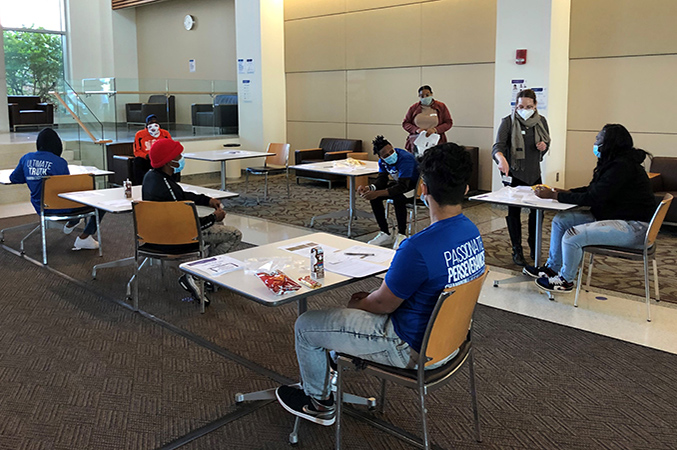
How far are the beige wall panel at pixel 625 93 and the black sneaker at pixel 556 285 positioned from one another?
4113 mm

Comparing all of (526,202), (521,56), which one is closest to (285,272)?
(526,202)

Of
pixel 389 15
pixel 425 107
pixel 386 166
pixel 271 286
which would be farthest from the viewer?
pixel 389 15

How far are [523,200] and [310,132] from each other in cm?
775

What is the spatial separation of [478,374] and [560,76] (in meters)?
5.82

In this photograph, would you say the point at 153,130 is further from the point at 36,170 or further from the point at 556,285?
the point at 556,285

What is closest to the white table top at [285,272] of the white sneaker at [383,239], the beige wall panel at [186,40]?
the white sneaker at [383,239]

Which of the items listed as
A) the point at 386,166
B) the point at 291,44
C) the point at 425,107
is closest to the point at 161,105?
the point at 291,44

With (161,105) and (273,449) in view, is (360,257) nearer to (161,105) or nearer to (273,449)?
(273,449)

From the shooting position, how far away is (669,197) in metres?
4.22

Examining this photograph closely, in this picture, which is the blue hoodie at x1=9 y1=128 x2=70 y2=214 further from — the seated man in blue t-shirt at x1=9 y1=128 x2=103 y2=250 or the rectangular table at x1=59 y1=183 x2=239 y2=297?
the rectangular table at x1=59 y1=183 x2=239 y2=297

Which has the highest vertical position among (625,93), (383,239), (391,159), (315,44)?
(315,44)

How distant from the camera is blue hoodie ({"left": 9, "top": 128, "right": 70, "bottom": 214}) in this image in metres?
5.94

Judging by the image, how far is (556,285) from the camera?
468 centimetres

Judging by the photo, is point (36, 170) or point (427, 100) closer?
point (36, 170)
